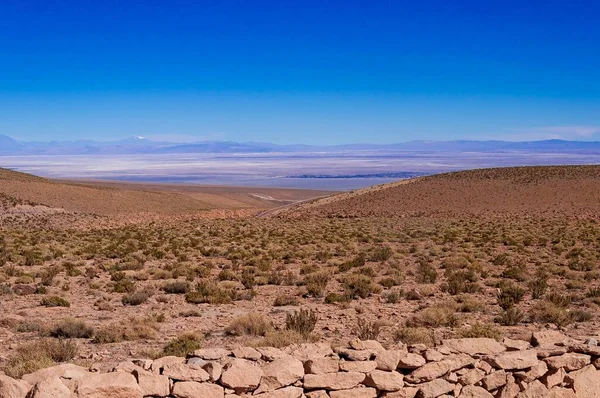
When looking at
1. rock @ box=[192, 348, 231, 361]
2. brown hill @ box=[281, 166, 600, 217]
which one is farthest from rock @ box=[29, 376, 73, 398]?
brown hill @ box=[281, 166, 600, 217]

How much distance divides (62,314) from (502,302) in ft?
30.8

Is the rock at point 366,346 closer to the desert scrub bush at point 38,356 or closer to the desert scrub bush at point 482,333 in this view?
the desert scrub bush at point 482,333

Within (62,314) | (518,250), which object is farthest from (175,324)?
(518,250)

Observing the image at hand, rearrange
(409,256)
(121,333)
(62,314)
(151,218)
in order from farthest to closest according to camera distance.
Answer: (151,218) → (409,256) → (62,314) → (121,333)

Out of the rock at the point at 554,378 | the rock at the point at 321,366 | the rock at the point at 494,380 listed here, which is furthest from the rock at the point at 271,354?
the rock at the point at 554,378

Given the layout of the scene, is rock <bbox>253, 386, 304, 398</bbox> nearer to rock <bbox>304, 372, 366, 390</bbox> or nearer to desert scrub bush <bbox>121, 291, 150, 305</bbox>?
rock <bbox>304, 372, 366, 390</bbox>

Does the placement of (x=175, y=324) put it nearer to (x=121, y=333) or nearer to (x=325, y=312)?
(x=121, y=333)

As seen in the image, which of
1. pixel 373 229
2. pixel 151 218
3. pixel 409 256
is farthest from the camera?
pixel 151 218

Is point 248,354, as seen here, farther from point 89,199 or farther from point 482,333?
point 89,199

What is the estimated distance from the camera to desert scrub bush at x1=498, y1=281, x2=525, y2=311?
1335 centimetres

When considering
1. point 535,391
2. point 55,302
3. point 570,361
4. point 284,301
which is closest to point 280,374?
point 535,391

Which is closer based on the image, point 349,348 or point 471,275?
point 349,348

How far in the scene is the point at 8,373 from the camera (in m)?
7.52

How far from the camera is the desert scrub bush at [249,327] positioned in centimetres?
1088
